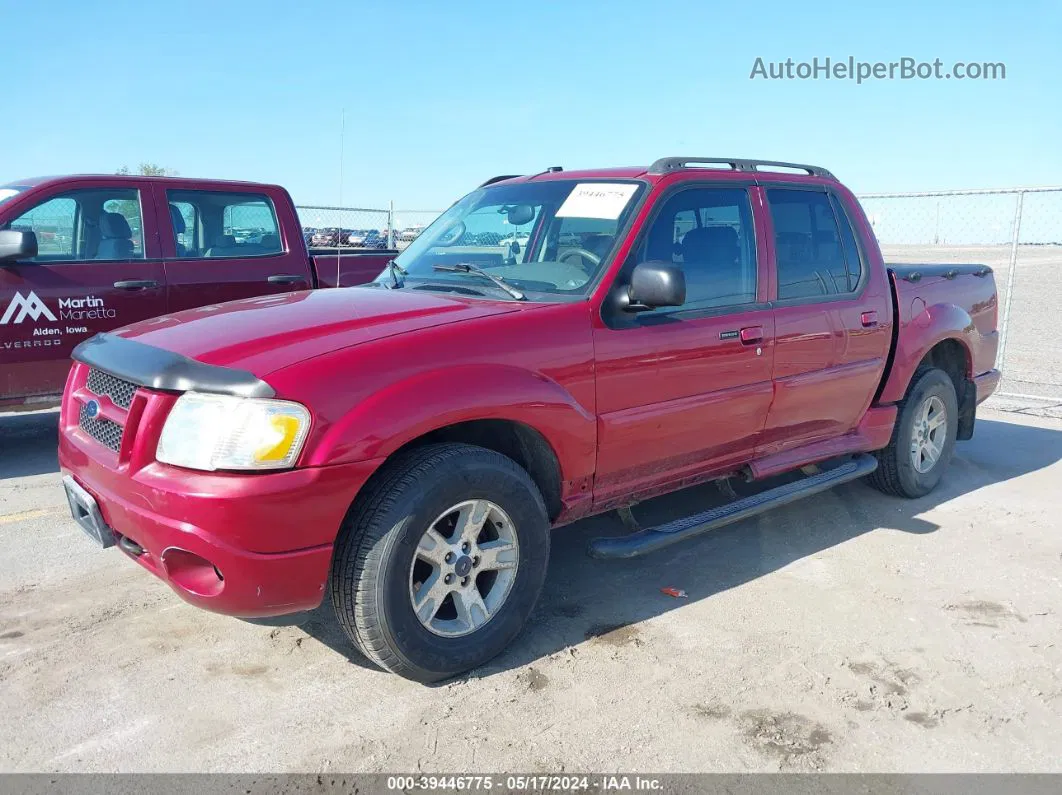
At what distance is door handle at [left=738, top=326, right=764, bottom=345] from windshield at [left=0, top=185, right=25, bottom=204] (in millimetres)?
4923

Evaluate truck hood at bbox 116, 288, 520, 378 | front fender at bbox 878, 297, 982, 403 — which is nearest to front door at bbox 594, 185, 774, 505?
truck hood at bbox 116, 288, 520, 378

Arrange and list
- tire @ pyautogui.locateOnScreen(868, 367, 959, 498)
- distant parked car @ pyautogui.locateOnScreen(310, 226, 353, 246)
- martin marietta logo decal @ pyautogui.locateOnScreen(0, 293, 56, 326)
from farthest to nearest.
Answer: distant parked car @ pyautogui.locateOnScreen(310, 226, 353, 246) → martin marietta logo decal @ pyautogui.locateOnScreen(0, 293, 56, 326) → tire @ pyautogui.locateOnScreen(868, 367, 959, 498)

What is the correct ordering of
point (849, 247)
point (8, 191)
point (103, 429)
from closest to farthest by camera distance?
1. point (103, 429)
2. point (849, 247)
3. point (8, 191)

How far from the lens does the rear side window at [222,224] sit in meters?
6.43

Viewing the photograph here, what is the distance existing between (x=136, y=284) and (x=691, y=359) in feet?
13.8

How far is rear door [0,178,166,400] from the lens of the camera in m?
5.70

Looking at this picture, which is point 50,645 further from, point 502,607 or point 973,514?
point 973,514

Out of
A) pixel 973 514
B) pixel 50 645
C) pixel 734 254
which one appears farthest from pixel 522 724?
pixel 973 514

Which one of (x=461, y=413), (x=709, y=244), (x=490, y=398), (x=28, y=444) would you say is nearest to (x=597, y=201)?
(x=709, y=244)

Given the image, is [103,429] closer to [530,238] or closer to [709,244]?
[530,238]

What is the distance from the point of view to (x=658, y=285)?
343cm

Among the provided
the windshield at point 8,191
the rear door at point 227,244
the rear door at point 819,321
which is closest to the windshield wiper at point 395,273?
the rear door at point 819,321

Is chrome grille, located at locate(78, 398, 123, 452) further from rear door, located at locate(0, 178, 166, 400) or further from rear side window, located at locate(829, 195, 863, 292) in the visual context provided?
rear side window, located at locate(829, 195, 863, 292)

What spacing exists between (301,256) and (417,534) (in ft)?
15.0
